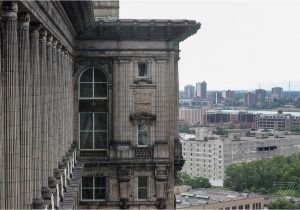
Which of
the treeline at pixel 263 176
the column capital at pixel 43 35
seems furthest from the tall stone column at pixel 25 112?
the treeline at pixel 263 176

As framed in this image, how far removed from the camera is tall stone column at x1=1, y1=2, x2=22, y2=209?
1780cm

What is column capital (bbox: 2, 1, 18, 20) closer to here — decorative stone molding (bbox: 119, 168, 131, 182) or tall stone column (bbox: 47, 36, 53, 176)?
tall stone column (bbox: 47, 36, 53, 176)

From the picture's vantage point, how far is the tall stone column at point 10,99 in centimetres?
1780

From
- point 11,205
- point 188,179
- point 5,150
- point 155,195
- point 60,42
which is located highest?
point 60,42

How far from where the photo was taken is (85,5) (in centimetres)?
3103

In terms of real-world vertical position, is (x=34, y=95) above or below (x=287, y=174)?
above

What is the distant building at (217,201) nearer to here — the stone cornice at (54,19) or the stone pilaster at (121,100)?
the stone pilaster at (121,100)

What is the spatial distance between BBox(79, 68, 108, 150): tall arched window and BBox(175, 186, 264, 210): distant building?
71.9 meters

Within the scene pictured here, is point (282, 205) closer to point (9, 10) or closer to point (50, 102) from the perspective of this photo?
point (50, 102)

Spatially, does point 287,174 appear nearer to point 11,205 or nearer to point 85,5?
point 85,5

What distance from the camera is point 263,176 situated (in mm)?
168875

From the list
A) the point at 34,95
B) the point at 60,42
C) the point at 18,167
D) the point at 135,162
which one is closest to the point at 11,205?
the point at 18,167

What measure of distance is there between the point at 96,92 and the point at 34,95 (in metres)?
18.9

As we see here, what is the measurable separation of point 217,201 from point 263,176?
50.4 m
